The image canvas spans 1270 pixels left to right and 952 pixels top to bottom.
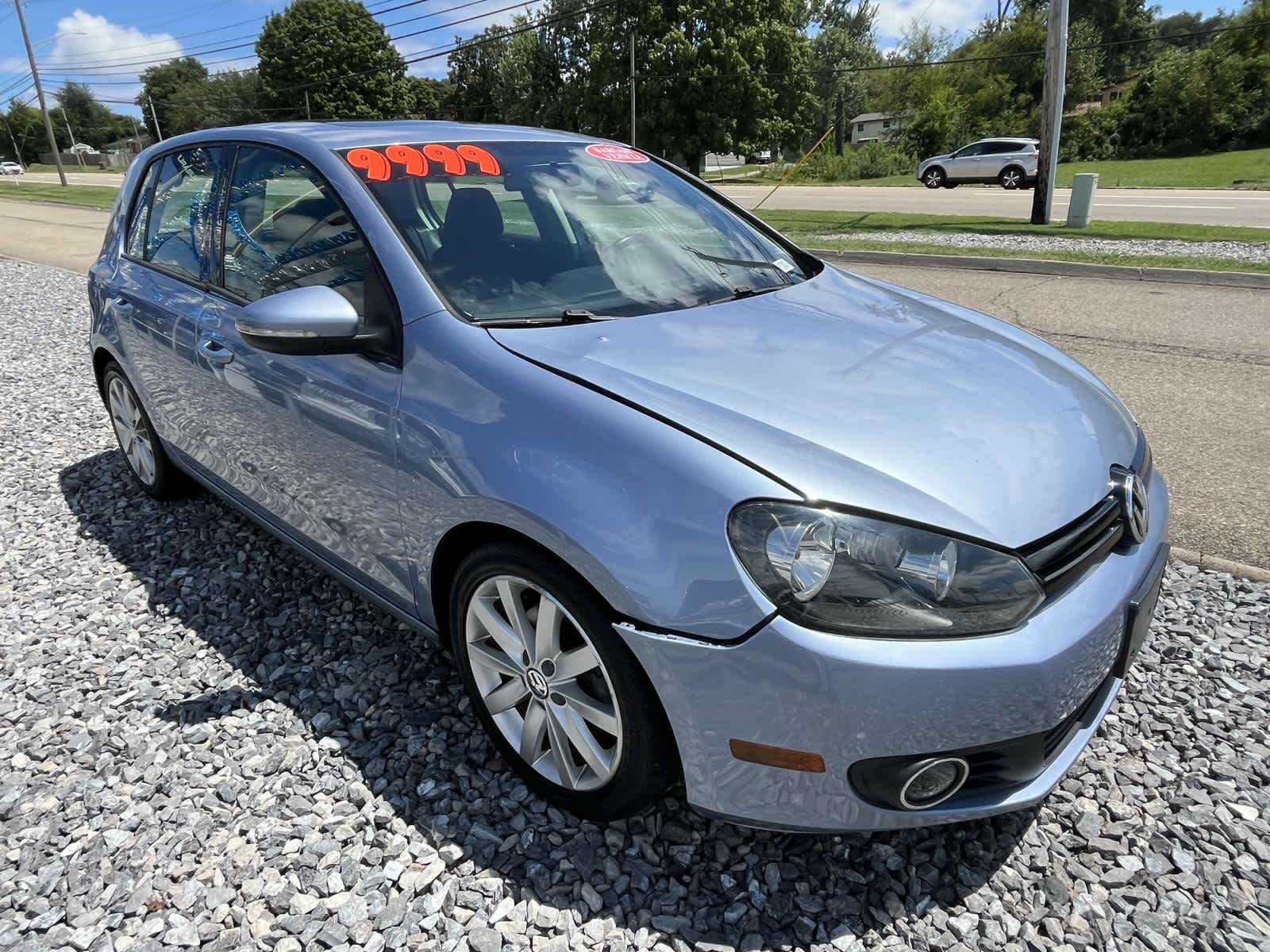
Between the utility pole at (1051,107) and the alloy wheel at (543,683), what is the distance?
49.8ft

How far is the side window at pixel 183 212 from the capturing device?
3.30 meters

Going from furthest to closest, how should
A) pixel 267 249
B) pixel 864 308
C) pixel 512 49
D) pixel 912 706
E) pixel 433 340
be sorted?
1. pixel 512 49
2. pixel 267 249
3. pixel 864 308
4. pixel 433 340
5. pixel 912 706

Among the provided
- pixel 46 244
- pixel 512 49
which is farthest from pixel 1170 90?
pixel 46 244

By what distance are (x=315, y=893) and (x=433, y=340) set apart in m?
1.37

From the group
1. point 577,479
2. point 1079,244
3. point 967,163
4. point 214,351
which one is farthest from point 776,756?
point 967,163

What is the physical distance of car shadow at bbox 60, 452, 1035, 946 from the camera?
197 cm

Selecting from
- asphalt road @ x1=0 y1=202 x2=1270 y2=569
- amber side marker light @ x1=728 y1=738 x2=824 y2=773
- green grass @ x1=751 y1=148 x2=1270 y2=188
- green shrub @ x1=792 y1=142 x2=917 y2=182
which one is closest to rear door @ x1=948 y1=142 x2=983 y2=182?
green grass @ x1=751 y1=148 x2=1270 y2=188

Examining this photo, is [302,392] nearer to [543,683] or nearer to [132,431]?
[543,683]

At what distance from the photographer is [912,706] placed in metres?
1.63

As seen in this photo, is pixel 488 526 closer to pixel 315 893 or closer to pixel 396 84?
pixel 315 893

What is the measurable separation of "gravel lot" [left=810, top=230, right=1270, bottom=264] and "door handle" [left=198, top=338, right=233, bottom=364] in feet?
37.2

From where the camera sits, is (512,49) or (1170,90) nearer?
(1170,90)

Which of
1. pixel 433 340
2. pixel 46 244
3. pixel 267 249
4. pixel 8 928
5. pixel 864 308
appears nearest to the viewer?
pixel 8 928

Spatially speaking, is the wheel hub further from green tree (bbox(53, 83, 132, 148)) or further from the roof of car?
green tree (bbox(53, 83, 132, 148))
